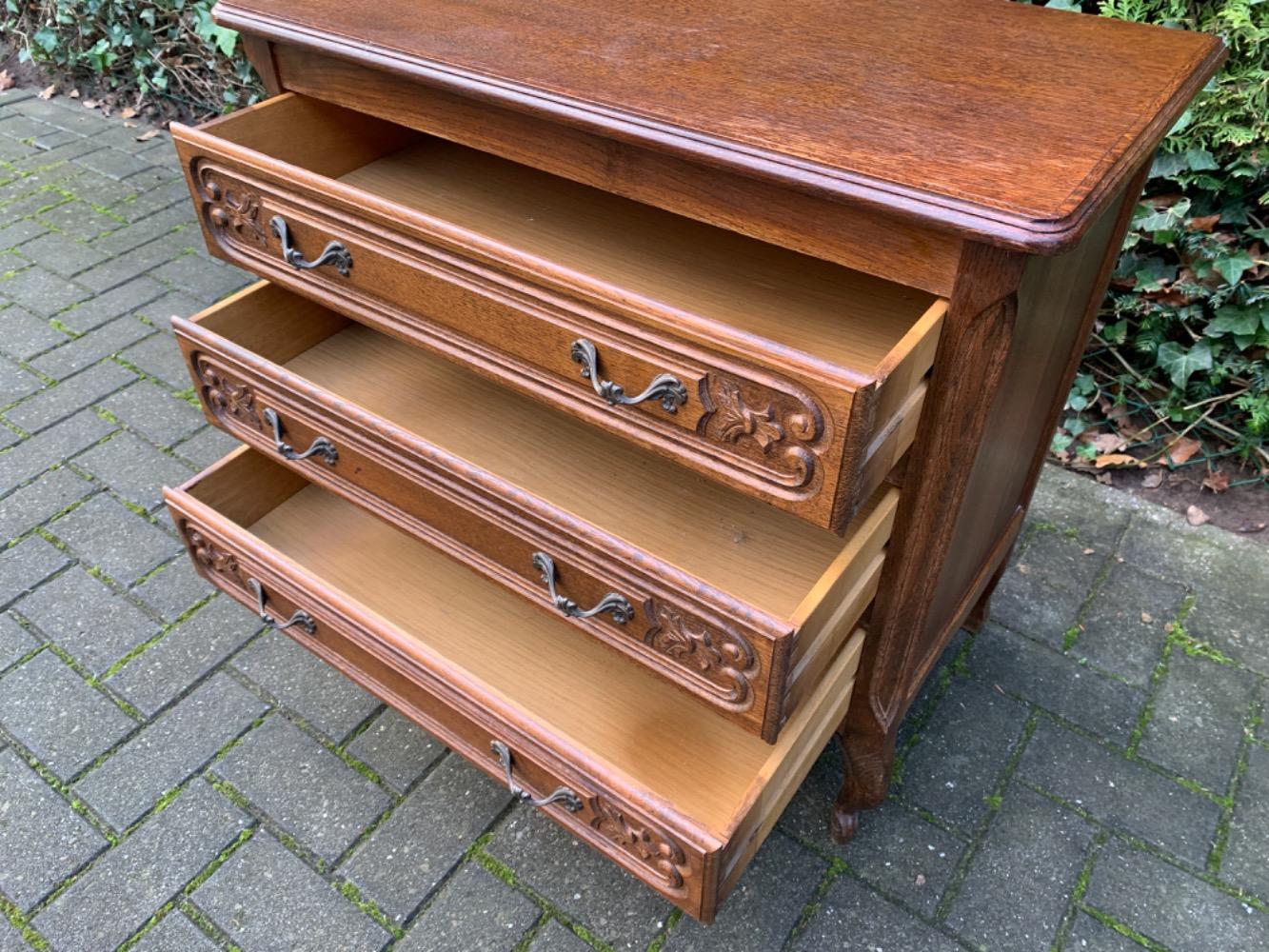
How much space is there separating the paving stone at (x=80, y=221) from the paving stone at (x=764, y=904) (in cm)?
261

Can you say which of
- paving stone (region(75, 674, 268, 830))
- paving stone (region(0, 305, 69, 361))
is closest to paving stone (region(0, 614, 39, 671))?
paving stone (region(75, 674, 268, 830))

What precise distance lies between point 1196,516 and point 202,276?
2670 millimetres

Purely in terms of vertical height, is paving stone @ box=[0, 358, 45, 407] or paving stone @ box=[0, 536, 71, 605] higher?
paving stone @ box=[0, 358, 45, 407]

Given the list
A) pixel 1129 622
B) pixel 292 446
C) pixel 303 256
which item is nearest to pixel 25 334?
pixel 292 446

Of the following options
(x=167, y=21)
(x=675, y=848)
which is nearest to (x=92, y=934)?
(x=675, y=848)

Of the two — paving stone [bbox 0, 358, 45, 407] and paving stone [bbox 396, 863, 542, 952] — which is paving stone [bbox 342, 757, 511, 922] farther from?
paving stone [bbox 0, 358, 45, 407]

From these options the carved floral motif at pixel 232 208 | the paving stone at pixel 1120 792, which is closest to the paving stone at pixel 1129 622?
the paving stone at pixel 1120 792

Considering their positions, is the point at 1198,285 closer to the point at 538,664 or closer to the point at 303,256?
the point at 538,664

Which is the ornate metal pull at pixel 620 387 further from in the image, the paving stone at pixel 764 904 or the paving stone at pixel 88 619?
the paving stone at pixel 88 619

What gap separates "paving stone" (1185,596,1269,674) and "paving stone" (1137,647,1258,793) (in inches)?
1.9

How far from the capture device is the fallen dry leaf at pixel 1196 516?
2.15 meters

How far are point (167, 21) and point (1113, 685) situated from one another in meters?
3.67

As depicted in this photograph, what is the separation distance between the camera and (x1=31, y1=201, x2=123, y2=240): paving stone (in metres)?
2.99

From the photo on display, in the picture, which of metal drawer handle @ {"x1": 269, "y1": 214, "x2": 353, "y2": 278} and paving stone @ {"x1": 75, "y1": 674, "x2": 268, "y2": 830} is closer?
metal drawer handle @ {"x1": 269, "y1": 214, "x2": 353, "y2": 278}
